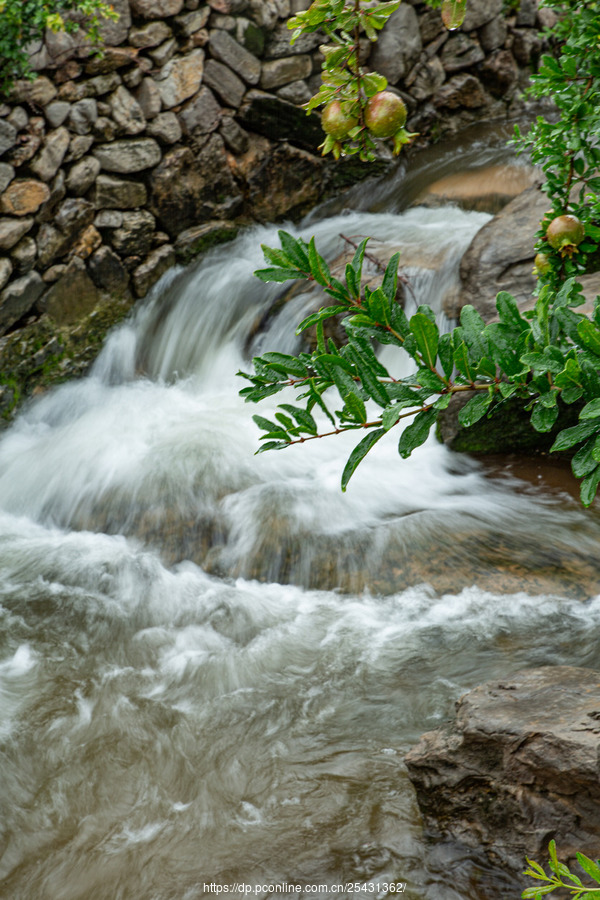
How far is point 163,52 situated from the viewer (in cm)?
522

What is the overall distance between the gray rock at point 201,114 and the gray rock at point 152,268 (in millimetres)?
980

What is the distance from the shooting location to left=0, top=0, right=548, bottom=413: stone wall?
189 inches

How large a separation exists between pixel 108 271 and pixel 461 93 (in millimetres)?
4341

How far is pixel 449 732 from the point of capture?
1.84m

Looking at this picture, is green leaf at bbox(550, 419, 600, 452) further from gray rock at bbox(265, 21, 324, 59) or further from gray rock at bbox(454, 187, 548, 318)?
gray rock at bbox(265, 21, 324, 59)

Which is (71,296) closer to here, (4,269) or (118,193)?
(4,269)

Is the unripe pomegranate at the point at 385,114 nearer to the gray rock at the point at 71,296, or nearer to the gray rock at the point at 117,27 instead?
the gray rock at the point at 71,296

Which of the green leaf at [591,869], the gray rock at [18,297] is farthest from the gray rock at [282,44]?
the green leaf at [591,869]

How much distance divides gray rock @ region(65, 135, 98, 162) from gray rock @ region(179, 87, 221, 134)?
82 centimetres

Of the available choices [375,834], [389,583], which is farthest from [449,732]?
[389,583]

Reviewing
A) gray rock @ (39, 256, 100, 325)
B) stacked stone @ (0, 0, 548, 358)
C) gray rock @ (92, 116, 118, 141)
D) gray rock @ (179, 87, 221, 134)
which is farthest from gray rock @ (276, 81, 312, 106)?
gray rock @ (39, 256, 100, 325)

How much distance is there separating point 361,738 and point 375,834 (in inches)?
16.2

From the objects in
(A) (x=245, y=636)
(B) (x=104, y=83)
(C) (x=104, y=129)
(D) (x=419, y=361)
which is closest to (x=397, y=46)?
(B) (x=104, y=83)

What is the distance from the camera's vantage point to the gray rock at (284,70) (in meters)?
5.76
